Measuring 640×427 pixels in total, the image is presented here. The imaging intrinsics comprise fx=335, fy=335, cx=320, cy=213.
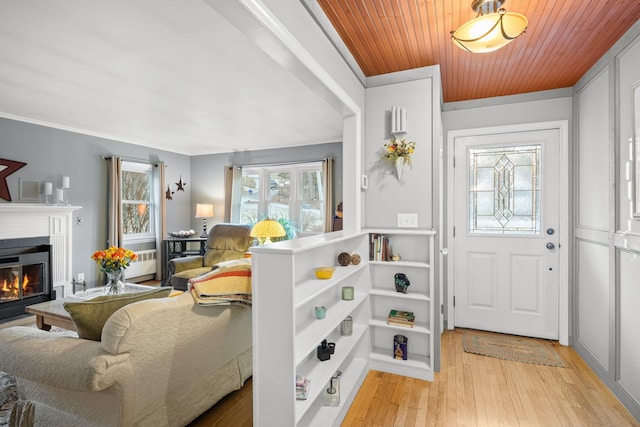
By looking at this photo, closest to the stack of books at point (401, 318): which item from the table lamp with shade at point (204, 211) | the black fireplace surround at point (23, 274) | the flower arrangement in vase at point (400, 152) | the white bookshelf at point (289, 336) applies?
the white bookshelf at point (289, 336)

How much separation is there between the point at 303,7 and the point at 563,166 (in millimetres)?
2900

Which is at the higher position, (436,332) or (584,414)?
(436,332)

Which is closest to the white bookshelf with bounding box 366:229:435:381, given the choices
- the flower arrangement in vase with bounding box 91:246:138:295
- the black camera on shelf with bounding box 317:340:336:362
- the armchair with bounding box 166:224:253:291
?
the black camera on shelf with bounding box 317:340:336:362

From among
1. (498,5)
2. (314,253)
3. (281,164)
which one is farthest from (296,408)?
(281,164)

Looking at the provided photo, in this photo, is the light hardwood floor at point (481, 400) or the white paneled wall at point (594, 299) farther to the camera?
the white paneled wall at point (594, 299)

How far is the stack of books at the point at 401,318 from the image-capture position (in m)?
2.66

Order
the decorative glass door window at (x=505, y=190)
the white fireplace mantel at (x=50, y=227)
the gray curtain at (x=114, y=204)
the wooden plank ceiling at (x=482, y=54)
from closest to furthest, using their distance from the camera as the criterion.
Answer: the wooden plank ceiling at (x=482, y=54), the decorative glass door window at (x=505, y=190), the white fireplace mantel at (x=50, y=227), the gray curtain at (x=114, y=204)

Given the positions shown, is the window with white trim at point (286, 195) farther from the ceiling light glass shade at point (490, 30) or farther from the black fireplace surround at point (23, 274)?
the ceiling light glass shade at point (490, 30)

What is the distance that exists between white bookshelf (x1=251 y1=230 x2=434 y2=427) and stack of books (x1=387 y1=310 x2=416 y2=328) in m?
0.04

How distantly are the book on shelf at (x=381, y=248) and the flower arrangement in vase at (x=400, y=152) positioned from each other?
52cm

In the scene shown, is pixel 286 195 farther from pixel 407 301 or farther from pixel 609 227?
pixel 609 227

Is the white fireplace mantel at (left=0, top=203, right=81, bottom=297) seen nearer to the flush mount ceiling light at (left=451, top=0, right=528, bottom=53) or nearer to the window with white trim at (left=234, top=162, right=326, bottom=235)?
the window with white trim at (left=234, top=162, right=326, bottom=235)

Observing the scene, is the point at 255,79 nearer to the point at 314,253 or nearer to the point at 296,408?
the point at 314,253

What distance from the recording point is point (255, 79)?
3170 mm
